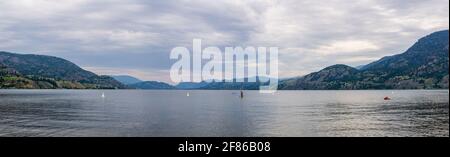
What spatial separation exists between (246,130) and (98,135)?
29.1 metres
